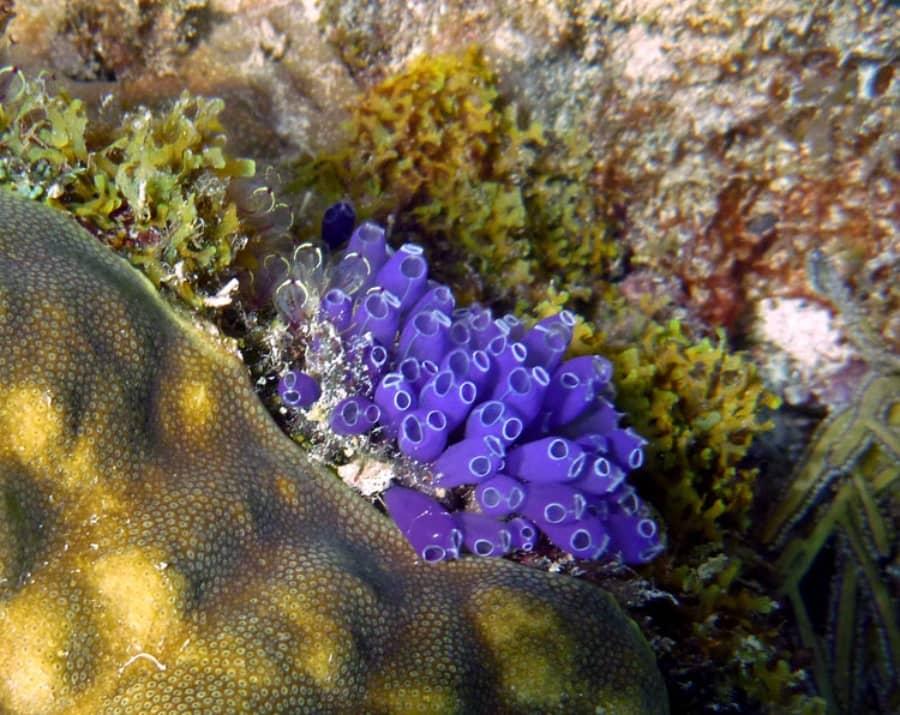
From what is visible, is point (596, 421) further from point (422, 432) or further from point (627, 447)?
point (422, 432)

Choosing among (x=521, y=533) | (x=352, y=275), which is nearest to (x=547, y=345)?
(x=521, y=533)

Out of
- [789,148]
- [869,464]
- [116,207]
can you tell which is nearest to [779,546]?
[869,464]

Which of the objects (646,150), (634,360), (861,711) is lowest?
(861,711)

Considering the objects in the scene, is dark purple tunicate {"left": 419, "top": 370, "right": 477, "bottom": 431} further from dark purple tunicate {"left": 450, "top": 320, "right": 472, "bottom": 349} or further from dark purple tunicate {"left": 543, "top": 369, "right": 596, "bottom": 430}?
dark purple tunicate {"left": 543, "top": 369, "right": 596, "bottom": 430}

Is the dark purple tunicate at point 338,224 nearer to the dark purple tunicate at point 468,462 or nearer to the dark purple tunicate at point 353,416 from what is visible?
the dark purple tunicate at point 353,416

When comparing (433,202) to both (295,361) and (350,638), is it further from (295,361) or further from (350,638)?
(350,638)

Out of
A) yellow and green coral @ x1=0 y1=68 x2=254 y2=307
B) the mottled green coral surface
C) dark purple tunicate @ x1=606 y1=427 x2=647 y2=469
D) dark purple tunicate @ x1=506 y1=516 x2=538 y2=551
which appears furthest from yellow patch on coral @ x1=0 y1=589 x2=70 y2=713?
dark purple tunicate @ x1=606 y1=427 x2=647 y2=469
